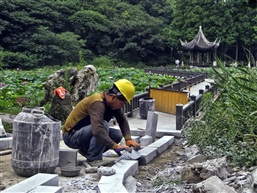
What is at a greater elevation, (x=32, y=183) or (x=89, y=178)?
(x=32, y=183)

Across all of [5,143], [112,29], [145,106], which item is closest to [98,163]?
[5,143]

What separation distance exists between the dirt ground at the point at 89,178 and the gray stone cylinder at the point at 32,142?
175 mm

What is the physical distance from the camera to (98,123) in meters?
4.41

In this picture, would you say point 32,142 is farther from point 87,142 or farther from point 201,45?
point 201,45

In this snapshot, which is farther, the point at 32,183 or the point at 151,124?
the point at 151,124

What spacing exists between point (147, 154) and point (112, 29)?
40.0m

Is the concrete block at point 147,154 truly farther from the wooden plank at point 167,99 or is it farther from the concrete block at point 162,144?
the wooden plank at point 167,99

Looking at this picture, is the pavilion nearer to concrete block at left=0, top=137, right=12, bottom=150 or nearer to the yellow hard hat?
concrete block at left=0, top=137, right=12, bottom=150

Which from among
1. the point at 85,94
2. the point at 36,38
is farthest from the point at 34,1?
the point at 85,94

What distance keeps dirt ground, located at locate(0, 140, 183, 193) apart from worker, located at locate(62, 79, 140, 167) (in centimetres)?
32

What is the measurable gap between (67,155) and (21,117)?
0.80 m

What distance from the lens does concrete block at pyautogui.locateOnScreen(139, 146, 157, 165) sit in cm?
504

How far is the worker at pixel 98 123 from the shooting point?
4.44 m

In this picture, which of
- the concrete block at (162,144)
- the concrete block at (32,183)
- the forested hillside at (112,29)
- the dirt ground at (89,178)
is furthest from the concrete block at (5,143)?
the forested hillside at (112,29)
